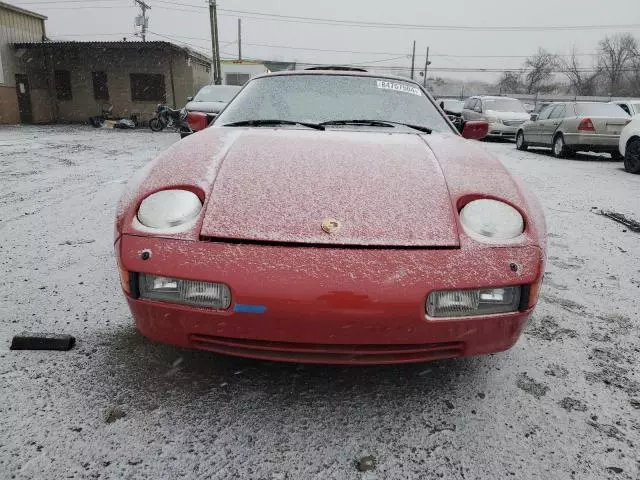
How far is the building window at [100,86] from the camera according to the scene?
73.2 feet

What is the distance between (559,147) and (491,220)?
10102mm

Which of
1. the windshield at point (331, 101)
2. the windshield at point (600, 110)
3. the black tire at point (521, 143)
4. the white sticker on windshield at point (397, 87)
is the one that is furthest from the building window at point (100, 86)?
the white sticker on windshield at point (397, 87)

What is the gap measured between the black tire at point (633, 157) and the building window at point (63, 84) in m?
22.9

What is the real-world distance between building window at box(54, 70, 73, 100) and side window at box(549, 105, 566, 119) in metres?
21.1

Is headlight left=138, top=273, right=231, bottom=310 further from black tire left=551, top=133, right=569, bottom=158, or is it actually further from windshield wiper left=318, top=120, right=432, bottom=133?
black tire left=551, top=133, right=569, bottom=158

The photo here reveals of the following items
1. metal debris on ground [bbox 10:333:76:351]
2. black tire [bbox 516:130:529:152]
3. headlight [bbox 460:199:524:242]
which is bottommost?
metal debris on ground [bbox 10:333:76:351]

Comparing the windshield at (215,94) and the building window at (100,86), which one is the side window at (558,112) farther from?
the building window at (100,86)

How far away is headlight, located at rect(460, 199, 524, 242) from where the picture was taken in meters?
1.58

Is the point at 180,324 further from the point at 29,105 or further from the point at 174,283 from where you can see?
the point at 29,105

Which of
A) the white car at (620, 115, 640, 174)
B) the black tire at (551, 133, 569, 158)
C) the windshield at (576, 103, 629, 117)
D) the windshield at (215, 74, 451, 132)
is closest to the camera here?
the windshield at (215, 74, 451, 132)

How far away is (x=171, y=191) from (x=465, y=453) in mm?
1286

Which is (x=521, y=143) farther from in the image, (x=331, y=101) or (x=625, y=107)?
(x=331, y=101)

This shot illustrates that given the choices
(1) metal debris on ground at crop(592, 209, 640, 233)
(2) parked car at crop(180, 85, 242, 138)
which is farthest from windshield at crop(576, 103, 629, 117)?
(2) parked car at crop(180, 85, 242, 138)

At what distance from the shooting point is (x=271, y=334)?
144cm
